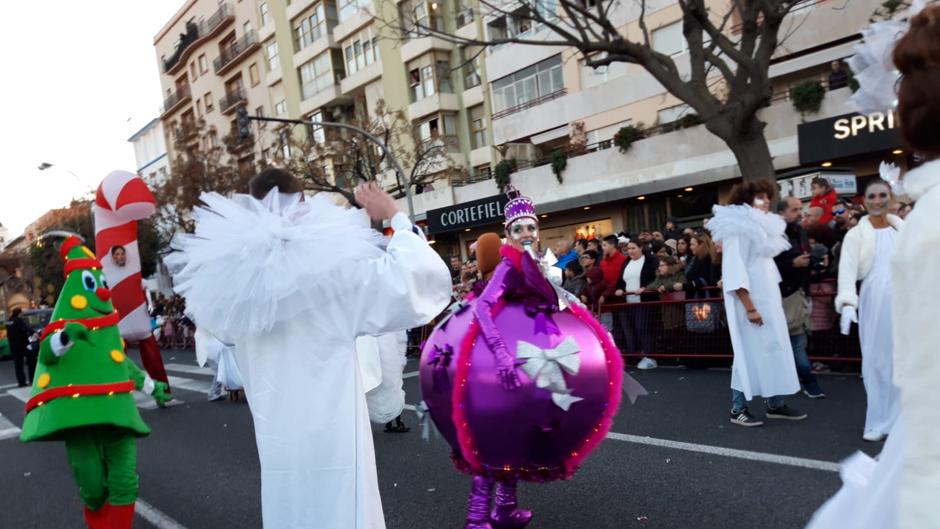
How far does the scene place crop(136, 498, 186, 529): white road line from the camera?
473cm

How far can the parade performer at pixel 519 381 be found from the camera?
320cm

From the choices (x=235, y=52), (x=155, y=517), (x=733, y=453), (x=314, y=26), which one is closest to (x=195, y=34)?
(x=235, y=52)

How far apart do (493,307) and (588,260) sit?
23.5ft

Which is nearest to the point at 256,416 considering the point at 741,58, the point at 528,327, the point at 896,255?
the point at 528,327

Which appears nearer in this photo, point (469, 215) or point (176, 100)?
point (469, 215)

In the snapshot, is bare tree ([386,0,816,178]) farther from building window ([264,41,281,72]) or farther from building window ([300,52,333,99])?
building window ([264,41,281,72])

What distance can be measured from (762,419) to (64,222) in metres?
46.0

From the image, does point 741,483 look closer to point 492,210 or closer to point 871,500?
point 871,500

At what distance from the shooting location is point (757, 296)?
554 centimetres

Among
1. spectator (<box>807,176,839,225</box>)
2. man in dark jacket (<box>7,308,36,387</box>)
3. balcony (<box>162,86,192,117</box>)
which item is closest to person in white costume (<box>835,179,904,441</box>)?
spectator (<box>807,176,839,225</box>)

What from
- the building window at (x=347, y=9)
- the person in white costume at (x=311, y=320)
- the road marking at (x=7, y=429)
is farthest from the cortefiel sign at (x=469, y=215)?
the person in white costume at (x=311, y=320)

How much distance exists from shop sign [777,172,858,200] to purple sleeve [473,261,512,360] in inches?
420

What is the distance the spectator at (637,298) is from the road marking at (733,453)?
11.6 ft

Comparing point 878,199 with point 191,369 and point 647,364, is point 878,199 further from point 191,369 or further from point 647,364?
point 191,369
